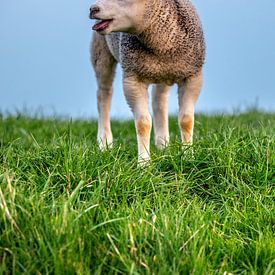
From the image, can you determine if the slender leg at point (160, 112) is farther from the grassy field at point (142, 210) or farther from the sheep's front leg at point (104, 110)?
the grassy field at point (142, 210)

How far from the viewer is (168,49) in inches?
247

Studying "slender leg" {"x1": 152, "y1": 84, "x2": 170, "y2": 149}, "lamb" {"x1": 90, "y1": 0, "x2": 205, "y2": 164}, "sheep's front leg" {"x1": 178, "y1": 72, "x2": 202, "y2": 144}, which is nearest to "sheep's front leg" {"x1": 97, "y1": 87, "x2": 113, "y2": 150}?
"slender leg" {"x1": 152, "y1": 84, "x2": 170, "y2": 149}

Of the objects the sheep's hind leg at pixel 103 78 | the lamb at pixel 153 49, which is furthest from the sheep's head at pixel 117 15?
the sheep's hind leg at pixel 103 78

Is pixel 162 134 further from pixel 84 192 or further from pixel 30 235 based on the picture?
pixel 30 235

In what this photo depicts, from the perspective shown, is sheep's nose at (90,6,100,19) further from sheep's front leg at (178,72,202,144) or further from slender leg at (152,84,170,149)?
slender leg at (152,84,170,149)

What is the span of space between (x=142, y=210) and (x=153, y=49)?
2.07 meters

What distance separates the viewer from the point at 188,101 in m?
6.57

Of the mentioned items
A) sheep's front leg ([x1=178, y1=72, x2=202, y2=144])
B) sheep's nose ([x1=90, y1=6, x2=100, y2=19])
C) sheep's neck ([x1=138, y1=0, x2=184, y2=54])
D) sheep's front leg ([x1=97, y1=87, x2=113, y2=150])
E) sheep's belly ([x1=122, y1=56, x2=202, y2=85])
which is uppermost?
sheep's nose ([x1=90, y1=6, x2=100, y2=19])

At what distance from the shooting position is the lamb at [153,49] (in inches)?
237

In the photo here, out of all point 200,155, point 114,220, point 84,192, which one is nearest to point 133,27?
point 200,155

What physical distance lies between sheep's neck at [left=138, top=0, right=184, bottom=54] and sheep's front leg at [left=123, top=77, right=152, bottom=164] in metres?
0.33

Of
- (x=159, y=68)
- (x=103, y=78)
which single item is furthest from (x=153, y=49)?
(x=103, y=78)

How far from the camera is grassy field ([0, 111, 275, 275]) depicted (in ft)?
12.8

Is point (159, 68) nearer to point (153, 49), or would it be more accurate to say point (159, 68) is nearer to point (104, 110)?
point (153, 49)
